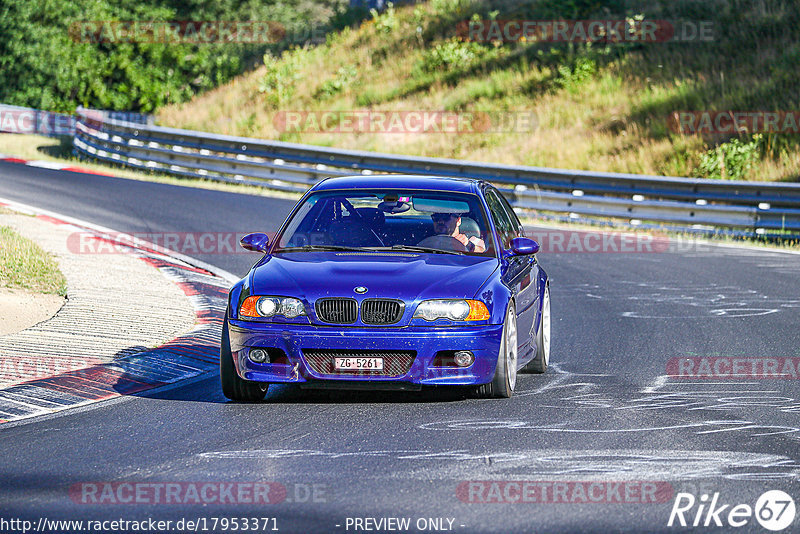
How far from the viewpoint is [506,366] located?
8242 millimetres

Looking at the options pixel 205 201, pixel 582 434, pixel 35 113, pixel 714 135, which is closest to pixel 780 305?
pixel 582 434

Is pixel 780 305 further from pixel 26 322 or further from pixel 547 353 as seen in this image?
pixel 26 322

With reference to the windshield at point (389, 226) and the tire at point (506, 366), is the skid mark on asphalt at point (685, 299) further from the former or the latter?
the tire at point (506, 366)

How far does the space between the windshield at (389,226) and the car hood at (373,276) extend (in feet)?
0.90

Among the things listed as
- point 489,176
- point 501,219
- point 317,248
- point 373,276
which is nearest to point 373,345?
point 373,276

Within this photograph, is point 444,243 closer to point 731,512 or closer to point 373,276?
point 373,276

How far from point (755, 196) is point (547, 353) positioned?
12.3 metres

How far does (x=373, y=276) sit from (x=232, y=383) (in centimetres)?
121

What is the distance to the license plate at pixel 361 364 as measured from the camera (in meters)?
7.88

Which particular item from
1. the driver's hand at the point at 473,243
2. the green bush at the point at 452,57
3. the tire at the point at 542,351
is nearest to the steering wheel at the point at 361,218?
the driver's hand at the point at 473,243

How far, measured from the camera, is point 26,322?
11.1 meters

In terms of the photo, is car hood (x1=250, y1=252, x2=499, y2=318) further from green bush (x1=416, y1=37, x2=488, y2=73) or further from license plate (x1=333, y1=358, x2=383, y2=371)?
green bush (x1=416, y1=37, x2=488, y2=73)

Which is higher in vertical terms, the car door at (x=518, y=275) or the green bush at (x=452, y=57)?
the green bush at (x=452, y=57)

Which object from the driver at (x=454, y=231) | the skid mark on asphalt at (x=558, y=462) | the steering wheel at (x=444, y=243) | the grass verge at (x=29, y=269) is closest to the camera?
the skid mark on asphalt at (x=558, y=462)
